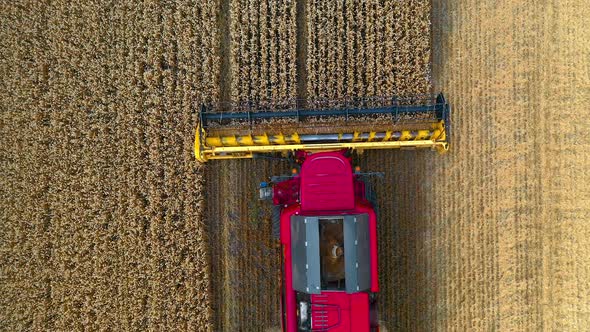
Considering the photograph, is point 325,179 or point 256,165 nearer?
point 325,179

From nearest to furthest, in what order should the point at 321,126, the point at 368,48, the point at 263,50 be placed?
1. the point at 321,126
2. the point at 368,48
3. the point at 263,50

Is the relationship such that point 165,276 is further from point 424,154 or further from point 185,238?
point 424,154

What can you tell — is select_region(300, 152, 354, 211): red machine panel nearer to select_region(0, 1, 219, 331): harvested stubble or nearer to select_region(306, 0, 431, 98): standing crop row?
select_region(306, 0, 431, 98): standing crop row

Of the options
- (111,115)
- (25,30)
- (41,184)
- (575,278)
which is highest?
(25,30)

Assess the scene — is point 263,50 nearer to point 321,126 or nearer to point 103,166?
point 321,126

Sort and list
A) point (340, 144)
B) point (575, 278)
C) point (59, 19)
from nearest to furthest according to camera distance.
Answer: point (340, 144) < point (575, 278) < point (59, 19)

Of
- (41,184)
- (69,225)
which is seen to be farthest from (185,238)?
(41,184)

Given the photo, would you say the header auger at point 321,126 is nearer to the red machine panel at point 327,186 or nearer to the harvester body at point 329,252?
the red machine panel at point 327,186

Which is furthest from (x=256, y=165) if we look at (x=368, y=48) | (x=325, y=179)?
(x=368, y=48)
